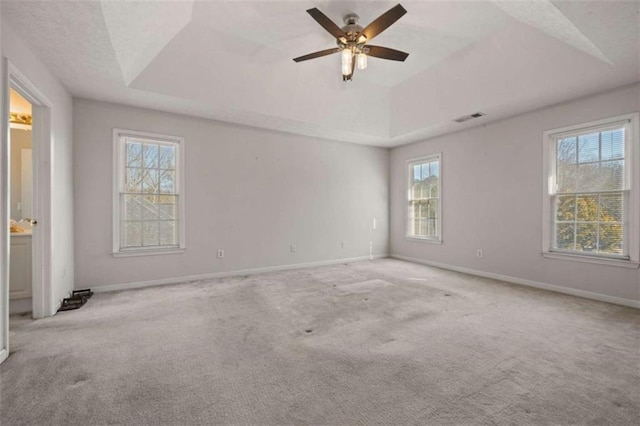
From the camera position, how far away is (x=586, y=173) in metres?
3.87

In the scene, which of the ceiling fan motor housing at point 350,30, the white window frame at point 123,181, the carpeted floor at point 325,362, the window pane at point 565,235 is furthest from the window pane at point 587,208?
the white window frame at point 123,181

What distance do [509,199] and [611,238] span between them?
1.28m

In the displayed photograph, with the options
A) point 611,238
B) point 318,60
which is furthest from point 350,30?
point 611,238

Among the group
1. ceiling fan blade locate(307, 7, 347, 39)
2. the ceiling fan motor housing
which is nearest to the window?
the ceiling fan motor housing

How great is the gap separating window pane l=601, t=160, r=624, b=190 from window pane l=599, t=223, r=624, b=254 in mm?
476

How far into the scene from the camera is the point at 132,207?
166 inches

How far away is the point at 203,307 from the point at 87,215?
6.92ft

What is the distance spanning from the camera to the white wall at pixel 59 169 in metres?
2.79

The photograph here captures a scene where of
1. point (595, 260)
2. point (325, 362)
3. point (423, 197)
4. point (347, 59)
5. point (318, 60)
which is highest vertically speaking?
point (318, 60)

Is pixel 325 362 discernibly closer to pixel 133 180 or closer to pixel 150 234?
pixel 150 234

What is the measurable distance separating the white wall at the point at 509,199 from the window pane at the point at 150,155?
4829 millimetres

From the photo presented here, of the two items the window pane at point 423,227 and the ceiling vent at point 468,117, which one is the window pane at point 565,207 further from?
the window pane at point 423,227

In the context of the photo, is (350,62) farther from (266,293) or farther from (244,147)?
(266,293)

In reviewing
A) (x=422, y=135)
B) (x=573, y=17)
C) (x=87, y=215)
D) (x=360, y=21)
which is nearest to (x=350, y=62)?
(x=360, y=21)
